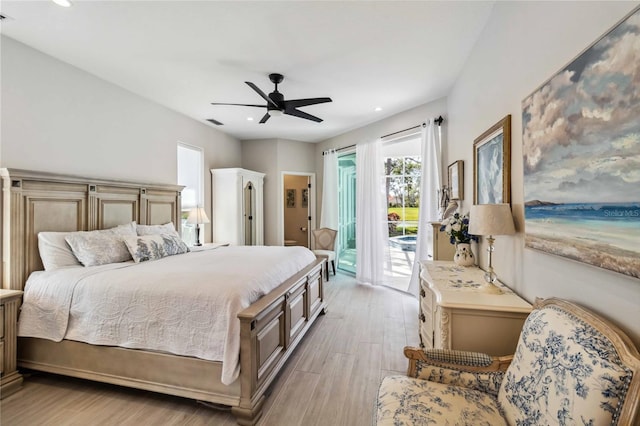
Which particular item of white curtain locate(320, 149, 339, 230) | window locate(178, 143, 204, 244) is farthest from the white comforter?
white curtain locate(320, 149, 339, 230)

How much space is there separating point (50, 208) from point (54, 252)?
446 mm

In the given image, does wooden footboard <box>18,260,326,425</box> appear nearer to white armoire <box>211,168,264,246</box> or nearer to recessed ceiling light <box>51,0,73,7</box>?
recessed ceiling light <box>51,0,73,7</box>

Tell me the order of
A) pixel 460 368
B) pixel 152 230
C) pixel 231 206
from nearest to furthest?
pixel 460 368, pixel 152 230, pixel 231 206

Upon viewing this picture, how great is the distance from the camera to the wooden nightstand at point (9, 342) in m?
2.15

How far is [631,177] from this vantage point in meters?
0.93

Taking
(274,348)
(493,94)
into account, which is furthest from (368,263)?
(493,94)

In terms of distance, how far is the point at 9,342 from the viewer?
7.22 ft

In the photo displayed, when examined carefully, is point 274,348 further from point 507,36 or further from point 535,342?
point 507,36

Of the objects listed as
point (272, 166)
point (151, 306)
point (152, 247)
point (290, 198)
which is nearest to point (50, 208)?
point (152, 247)

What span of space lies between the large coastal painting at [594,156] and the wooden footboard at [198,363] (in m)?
1.72

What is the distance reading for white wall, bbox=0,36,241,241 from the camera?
2543 millimetres

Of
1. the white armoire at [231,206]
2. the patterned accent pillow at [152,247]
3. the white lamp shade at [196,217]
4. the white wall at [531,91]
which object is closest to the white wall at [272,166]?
the white armoire at [231,206]

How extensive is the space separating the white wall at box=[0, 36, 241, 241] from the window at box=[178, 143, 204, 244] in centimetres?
32

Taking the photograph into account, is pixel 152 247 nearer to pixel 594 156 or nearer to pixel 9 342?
pixel 9 342
